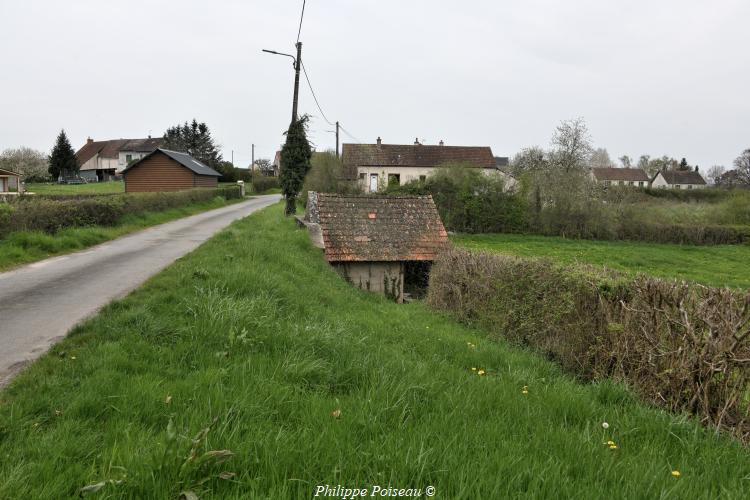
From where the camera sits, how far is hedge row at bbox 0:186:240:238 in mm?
12266

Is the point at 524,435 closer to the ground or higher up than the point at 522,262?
closer to the ground

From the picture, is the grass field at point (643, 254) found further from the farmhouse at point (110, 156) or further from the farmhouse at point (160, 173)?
the farmhouse at point (110, 156)

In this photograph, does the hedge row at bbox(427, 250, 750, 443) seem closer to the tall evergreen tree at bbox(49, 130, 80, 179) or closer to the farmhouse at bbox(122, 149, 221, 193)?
the farmhouse at bbox(122, 149, 221, 193)

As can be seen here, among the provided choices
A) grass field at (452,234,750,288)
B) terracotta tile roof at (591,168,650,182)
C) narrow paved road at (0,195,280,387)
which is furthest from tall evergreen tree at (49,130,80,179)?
terracotta tile roof at (591,168,650,182)

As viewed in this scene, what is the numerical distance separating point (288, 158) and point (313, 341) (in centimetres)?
1793

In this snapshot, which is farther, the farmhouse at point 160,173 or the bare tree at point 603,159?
the bare tree at point 603,159

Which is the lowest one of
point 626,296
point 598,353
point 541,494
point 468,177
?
point 598,353

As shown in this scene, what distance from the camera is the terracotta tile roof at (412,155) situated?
5066 cm

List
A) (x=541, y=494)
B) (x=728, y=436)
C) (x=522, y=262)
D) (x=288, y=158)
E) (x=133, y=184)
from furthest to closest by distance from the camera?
1. (x=133, y=184)
2. (x=288, y=158)
3. (x=522, y=262)
4. (x=728, y=436)
5. (x=541, y=494)

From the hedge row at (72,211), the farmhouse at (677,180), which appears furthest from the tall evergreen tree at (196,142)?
the farmhouse at (677,180)

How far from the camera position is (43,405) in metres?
3.25

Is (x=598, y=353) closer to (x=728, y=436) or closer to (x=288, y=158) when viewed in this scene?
(x=728, y=436)

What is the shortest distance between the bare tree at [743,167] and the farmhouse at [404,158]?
55052 millimetres

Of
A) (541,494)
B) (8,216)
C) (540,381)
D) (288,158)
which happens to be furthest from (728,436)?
(288,158)
